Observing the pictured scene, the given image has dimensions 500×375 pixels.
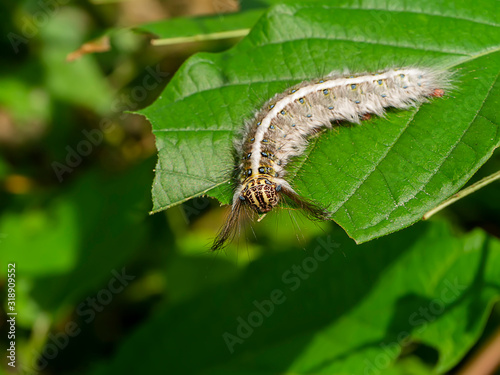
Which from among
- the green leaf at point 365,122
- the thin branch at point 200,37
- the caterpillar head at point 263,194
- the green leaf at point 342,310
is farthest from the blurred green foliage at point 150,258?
the green leaf at point 365,122

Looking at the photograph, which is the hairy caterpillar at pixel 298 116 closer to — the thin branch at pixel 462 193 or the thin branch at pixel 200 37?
the thin branch at pixel 462 193

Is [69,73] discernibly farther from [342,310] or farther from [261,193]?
[342,310]

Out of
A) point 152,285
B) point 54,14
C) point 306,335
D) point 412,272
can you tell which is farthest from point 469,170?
point 54,14

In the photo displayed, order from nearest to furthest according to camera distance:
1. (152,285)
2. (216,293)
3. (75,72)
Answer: (216,293), (152,285), (75,72)

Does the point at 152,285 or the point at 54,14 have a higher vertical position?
the point at 54,14

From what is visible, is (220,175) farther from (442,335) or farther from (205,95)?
(442,335)

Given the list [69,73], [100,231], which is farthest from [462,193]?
[69,73]

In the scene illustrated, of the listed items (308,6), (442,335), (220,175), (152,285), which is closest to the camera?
(220,175)

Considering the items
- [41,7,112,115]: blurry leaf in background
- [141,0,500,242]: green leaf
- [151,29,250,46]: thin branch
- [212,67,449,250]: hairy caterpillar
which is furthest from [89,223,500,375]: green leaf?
[41,7,112,115]: blurry leaf in background
